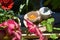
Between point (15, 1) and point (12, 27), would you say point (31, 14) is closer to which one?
point (15, 1)

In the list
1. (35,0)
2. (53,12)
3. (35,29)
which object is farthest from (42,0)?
(35,29)

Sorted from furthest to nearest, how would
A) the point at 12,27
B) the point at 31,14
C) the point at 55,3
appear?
the point at 55,3
the point at 31,14
the point at 12,27

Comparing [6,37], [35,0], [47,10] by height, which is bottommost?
[6,37]

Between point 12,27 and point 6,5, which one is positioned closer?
point 12,27

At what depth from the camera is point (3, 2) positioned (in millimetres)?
1312

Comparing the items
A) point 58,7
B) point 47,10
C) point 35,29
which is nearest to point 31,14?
point 47,10

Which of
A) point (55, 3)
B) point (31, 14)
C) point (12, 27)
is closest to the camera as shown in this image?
point (12, 27)

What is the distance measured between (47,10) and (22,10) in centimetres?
20

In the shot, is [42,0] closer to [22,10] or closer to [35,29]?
[22,10]

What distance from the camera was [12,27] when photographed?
0.59m

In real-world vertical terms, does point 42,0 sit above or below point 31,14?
→ above

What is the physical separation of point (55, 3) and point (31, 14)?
0.23 metres

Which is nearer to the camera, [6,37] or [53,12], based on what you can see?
[6,37]

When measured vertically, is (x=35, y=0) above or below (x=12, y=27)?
above
